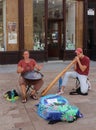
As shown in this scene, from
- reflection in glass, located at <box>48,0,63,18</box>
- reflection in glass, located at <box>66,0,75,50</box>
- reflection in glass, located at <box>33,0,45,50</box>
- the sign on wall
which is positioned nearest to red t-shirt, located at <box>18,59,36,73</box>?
the sign on wall

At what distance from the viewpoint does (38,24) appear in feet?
58.9

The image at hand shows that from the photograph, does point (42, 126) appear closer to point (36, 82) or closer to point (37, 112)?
point (37, 112)

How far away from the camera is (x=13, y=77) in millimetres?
12883

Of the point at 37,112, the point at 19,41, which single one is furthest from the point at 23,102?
the point at 19,41

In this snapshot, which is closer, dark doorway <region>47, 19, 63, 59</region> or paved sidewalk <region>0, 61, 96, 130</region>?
paved sidewalk <region>0, 61, 96, 130</region>

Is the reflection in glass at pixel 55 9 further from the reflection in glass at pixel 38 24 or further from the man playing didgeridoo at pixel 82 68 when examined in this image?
the man playing didgeridoo at pixel 82 68

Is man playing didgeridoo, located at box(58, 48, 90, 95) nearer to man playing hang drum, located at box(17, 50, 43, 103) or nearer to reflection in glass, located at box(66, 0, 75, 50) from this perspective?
man playing hang drum, located at box(17, 50, 43, 103)

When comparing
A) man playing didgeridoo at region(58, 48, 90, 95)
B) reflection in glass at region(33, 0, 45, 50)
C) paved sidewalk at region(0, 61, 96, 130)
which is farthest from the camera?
reflection in glass at region(33, 0, 45, 50)

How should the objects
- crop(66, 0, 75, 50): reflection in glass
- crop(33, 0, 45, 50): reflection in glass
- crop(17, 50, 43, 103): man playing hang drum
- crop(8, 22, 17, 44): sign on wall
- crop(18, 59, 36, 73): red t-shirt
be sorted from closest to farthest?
1. crop(17, 50, 43, 103): man playing hang drum
2. crop(18, 59, 36, 73): red t-shirt
3. crop(8, 22, 17, 44): sign on wall
4. crop(33, 0, 45, 50): reflection in glass
5. crop(66, 0, 75, 50): reflection in glass

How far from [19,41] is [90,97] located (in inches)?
346

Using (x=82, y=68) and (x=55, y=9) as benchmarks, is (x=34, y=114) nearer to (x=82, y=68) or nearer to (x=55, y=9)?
(x=82, y=68)

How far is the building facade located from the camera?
17484mm

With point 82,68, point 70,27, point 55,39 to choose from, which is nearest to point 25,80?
point 82,68

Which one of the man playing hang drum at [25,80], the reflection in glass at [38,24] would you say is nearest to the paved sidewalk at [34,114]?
the man playing hang drum at [25,80]
